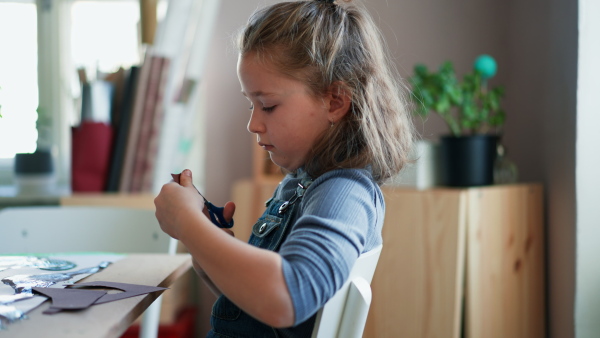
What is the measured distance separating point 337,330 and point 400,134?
0.33 meters

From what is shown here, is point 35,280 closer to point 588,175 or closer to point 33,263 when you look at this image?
point 33,263

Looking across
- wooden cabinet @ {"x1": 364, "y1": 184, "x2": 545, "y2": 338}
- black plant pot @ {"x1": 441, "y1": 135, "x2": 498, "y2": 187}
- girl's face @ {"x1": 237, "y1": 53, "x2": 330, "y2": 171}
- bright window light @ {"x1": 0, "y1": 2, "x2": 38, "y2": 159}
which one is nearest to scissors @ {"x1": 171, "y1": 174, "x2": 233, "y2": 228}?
girl's face @ {"x1": 237, "y1": 53, "x2": 330, "y2": 171}

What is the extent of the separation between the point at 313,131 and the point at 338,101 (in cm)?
6

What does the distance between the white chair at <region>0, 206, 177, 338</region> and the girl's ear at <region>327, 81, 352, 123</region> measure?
0.56 meters

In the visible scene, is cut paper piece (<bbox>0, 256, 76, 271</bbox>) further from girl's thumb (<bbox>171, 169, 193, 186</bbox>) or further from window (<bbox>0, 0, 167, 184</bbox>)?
window (<bbox>0, 0, 167, 184</bbox>)

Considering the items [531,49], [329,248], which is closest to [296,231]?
[329,248]

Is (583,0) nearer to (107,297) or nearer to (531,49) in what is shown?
(531,49)

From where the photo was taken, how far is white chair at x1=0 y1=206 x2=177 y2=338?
1.27m

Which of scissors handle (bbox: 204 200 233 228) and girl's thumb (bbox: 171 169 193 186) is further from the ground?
girl's thumb (bbox: 171 169 193 186)

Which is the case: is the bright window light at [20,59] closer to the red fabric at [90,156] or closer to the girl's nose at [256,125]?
the red fabric at [90,156]

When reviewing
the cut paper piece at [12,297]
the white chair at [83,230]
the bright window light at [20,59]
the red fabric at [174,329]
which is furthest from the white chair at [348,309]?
the bright window light at [20,59]

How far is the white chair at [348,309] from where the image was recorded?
2.26ft

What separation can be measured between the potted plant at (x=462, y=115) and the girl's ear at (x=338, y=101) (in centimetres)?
64

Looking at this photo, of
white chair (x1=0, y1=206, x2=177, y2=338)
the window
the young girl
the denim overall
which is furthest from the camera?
the window
